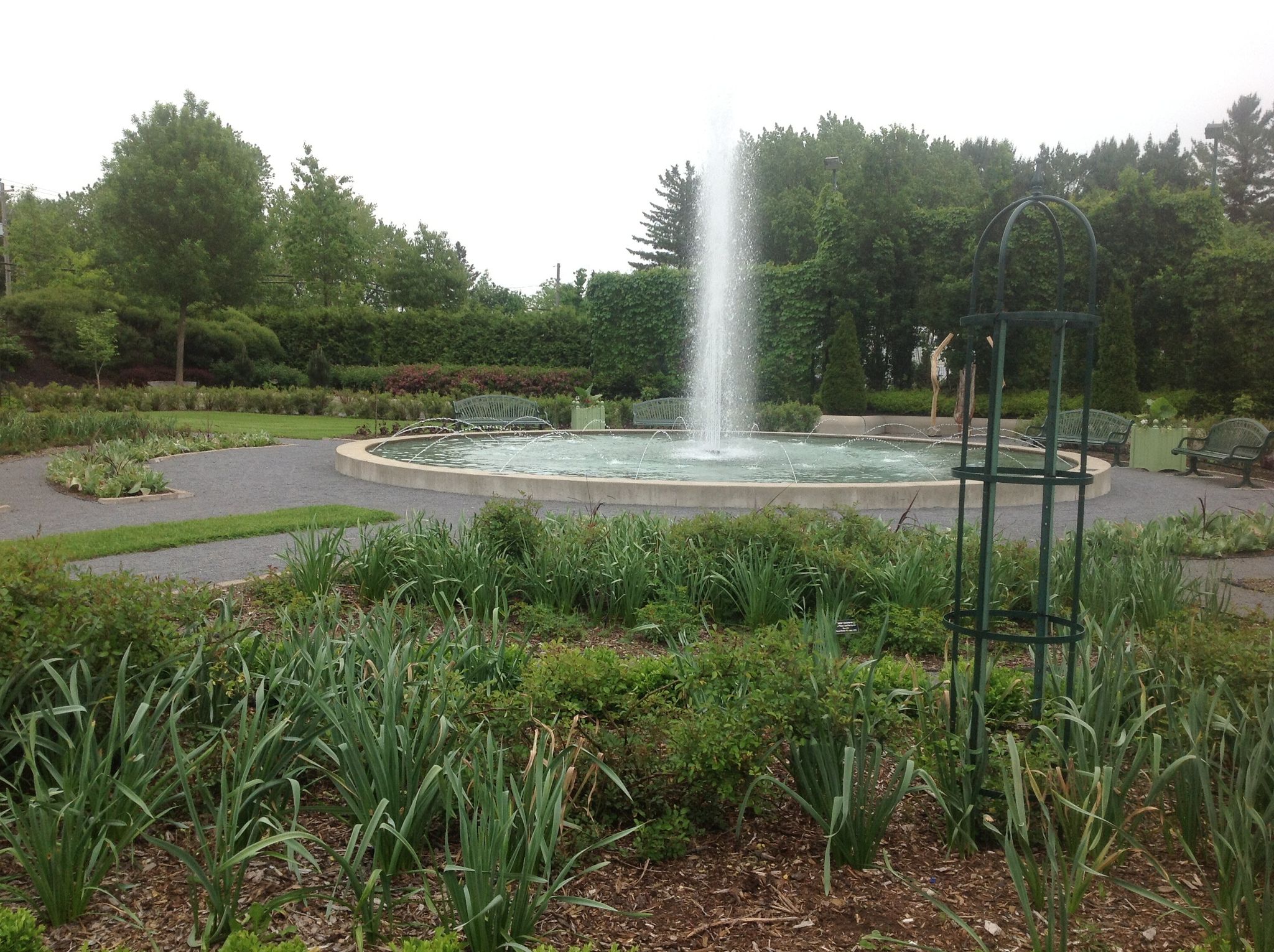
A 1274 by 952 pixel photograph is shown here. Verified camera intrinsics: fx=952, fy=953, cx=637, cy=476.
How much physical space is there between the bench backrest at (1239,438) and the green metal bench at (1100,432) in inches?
53.5

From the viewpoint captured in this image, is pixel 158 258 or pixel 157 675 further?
pixel 158 258

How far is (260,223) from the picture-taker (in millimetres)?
31812

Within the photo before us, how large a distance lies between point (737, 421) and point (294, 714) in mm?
17194

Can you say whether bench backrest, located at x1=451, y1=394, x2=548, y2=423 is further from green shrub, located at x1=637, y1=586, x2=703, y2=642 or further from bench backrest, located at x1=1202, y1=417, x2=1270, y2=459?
green shrub, located at x1=637, y1=586, x2=703, y2=642

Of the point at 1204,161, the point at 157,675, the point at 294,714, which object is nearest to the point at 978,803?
the point at 294,714

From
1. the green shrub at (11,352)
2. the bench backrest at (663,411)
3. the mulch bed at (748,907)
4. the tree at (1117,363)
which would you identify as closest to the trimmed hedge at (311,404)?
the bench backrest at (663,411)

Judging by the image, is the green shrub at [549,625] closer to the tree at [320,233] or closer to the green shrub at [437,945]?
the green shrub at [437,945]

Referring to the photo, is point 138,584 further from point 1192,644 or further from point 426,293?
point 426,293

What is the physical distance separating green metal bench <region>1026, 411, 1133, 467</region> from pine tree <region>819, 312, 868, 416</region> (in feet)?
23.4

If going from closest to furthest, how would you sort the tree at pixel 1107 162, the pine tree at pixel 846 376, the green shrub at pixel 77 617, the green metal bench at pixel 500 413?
1. the green shrub at pixel 77 617
2. the green metal bench at pixel 500 413
3. the pine tree at pixel 846 376
4. the tree at pixel 1107 162

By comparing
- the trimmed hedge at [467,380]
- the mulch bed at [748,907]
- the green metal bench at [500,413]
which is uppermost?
the trimmed hedge at [467,380]

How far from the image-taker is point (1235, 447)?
41.8 ft

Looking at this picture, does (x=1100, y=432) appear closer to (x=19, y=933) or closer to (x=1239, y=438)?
(x=1239, y=438)

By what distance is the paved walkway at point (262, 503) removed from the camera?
23.3 feet
